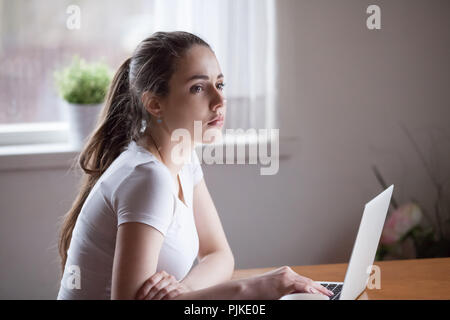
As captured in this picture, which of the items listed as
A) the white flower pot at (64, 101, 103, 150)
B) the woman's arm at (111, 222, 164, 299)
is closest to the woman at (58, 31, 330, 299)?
the woman's arm at (111, 222, 164, 299)

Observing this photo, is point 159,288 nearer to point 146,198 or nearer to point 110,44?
point 146,198

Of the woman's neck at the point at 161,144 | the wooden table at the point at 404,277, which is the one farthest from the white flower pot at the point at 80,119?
the wooden table at the point at 404,277

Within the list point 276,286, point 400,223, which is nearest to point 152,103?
point 276,286

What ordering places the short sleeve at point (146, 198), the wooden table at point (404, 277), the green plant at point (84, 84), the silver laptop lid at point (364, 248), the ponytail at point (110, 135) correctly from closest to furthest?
the silver laptop lid at point (364, 248) → the short sleeve at point (146, 198) → the wooden table at point (404, 277) → the ponytail at point (110, 135) → the green plant at point (84, 84)

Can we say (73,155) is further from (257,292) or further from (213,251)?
(257,292)

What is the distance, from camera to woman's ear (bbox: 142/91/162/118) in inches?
54.6

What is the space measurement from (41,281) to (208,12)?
1313mm

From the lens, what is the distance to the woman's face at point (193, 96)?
1371mm

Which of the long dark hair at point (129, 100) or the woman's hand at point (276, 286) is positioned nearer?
the woman's hand at point (276, 286)

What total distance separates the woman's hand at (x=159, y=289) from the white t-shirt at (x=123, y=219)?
0.10 meters

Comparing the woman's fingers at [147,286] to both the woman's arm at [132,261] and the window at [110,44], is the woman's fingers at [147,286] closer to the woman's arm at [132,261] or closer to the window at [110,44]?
the woman's arm at [132,261]

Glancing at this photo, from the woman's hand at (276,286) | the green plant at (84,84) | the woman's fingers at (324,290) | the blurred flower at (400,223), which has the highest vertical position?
the green plant at (84,84)

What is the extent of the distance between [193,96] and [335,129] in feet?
4.44

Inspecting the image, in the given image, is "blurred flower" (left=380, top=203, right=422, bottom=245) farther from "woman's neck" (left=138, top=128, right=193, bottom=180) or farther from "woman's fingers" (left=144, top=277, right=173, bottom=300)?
"woman's fingers" (left=144, top=277, right=173, bottom=300)
